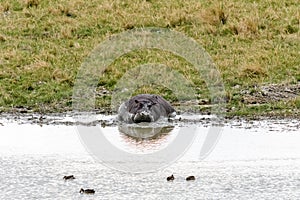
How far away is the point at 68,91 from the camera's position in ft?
56.6

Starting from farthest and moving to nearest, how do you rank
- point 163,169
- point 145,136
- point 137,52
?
1. point 137,52
2. point 145,136
3. point 163,169

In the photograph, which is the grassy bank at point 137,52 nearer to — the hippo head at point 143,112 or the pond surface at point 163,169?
the hippo head at point 143,112

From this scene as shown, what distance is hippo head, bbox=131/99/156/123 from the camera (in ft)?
48.2

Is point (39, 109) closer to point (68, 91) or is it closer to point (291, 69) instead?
point (68, 91)

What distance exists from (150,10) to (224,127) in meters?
9.36

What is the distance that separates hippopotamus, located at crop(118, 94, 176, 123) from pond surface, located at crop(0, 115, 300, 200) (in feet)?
1.39

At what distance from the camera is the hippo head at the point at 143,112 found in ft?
48.2

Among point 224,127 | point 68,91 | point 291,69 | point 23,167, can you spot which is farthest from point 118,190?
point 291,69

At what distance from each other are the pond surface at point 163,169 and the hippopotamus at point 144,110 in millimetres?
422

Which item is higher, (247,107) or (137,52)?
(137,52)

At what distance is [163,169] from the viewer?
1117 centimetres

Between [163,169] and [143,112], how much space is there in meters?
3.64

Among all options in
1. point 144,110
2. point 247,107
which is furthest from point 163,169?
point 247,107

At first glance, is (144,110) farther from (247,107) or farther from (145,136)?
(247,107)
